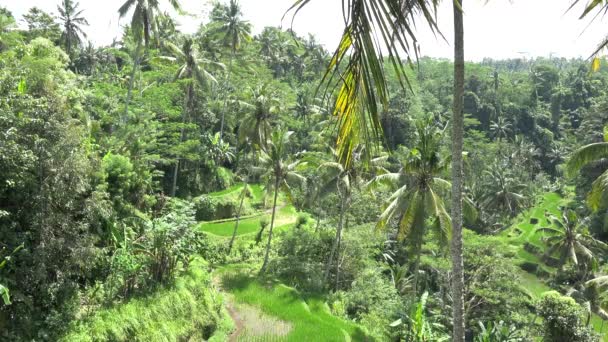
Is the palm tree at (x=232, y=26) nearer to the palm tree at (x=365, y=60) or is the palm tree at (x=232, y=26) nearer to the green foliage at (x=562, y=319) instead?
the green foliage at (x=562, y=319)

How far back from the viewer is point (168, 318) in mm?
12172

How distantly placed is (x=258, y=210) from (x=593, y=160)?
91.5ft

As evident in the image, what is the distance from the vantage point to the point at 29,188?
8.97 metres

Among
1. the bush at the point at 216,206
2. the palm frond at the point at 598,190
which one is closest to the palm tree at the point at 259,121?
the bush at the point at 216,206

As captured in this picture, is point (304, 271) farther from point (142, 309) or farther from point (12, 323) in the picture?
point (12, 323)

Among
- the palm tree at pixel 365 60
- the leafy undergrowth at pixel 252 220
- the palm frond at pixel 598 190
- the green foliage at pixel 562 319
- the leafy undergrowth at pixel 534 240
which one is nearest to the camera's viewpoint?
the palm tree at pixel 365 60

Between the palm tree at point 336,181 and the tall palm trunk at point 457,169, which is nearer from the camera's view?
the tall palm trunk at point 457,169

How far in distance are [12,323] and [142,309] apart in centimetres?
318

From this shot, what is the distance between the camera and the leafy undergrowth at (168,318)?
9.90 m

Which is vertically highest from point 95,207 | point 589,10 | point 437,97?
point 437,97

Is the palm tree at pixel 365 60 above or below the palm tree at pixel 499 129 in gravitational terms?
below

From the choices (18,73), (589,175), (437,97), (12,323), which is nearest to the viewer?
(12,323)

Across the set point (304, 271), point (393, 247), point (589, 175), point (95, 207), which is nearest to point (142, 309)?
point (95, 207)

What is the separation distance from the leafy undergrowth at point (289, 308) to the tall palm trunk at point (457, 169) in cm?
858
